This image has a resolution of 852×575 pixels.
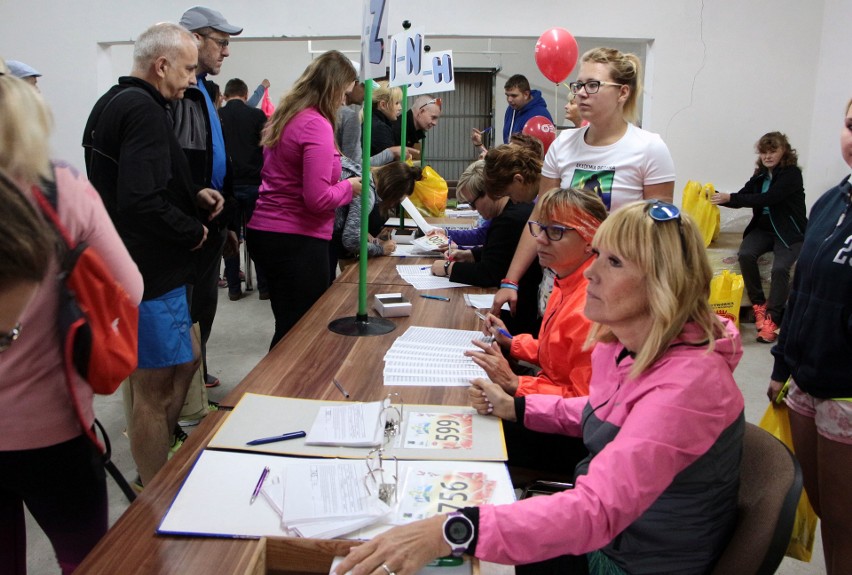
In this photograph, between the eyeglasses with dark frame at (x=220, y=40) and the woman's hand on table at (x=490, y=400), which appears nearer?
the woman's hand on table at (x=490, y=400)

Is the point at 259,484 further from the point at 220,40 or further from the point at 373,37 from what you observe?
the point at 220,40

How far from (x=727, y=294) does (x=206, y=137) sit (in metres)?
3.50

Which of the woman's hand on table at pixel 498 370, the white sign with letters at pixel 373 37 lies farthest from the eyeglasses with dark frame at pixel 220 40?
the woman's hand on table at pixel 498 370

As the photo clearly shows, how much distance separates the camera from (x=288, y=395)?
158 cm

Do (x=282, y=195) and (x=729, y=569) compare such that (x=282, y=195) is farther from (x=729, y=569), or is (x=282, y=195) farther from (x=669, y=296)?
(x=729, y=569)

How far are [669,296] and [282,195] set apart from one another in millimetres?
1850

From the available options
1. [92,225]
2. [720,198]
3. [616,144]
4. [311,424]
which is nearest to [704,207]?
[720,198]

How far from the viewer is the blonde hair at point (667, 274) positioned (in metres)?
1.14

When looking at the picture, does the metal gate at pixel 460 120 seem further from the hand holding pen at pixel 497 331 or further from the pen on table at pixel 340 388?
the pen on table at pixel 340 388

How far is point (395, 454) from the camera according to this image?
129 centimetres

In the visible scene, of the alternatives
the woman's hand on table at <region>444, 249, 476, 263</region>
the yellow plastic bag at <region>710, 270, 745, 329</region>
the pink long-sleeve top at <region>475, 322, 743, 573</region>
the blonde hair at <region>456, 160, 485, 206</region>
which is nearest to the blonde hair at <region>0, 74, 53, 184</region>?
the pink long-sleeve top at <region>475, 322, 743, 573</region>

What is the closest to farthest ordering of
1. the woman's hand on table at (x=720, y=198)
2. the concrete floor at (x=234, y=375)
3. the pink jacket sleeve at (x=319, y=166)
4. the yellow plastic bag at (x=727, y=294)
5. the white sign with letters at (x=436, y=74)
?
the concrete floor at (x=234, y=375), the pink jacket sleeve at (x=319, y=166), the white sign with letters at (x=436, y=74), the yellow plastic bag at (x=727, y=294), the woman's hand on table at (x=720, y=198)

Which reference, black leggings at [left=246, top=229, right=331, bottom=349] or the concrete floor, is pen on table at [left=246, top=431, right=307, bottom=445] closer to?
the concrete floor

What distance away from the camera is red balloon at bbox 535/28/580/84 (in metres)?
4.46
